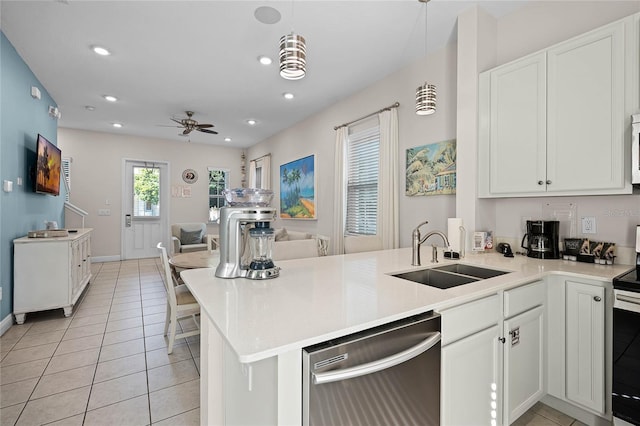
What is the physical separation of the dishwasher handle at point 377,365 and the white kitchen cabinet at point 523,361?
68 centimetres

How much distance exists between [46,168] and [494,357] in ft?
17.4

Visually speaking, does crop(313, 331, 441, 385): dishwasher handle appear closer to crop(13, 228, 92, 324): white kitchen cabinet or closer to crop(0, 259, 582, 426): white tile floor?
crop(0, 259, 582, 426): white tile floor

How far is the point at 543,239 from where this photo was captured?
84.8 inches

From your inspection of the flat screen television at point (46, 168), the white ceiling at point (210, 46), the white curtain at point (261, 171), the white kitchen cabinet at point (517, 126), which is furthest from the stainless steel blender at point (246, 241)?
the white curtain at point (261, 171)

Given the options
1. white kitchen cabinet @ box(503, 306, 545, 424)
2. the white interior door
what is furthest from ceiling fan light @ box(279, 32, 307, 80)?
the white interior door

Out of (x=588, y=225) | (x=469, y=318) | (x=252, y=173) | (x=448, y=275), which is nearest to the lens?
(x=469, y=318)

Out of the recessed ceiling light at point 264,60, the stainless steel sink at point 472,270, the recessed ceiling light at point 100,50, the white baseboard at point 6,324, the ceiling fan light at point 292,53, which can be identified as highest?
the recessed ceiling light at point 264,60

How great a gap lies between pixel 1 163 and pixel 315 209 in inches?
153

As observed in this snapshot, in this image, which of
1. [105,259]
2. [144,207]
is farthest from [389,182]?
[105,259]

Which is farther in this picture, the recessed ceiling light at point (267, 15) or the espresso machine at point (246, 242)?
the recessed ceiling light at point (267, 15)

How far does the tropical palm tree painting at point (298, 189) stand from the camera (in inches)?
209

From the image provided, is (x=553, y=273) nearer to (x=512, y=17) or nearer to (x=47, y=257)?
(x=512, y=17)

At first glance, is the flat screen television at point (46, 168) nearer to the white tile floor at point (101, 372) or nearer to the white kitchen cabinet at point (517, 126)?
the white tile floor at point (101, 372)

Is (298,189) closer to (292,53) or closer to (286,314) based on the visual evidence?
(292,53)
